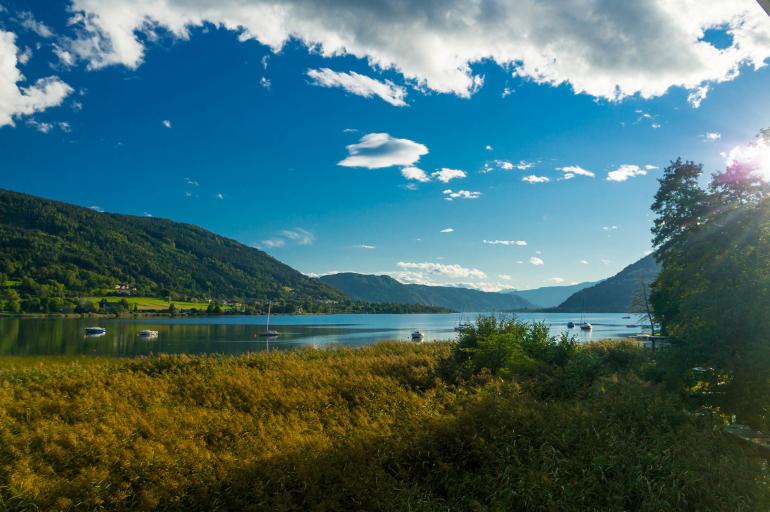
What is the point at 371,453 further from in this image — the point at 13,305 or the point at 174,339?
the point at 13,305

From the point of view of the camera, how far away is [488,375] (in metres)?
13.0

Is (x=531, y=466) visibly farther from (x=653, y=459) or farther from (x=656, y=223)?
(x=656, y=223)

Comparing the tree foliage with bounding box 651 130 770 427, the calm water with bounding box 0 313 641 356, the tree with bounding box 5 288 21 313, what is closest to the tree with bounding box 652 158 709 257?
the calm water with bounding box 0 313 641 356

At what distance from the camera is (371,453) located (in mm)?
7012

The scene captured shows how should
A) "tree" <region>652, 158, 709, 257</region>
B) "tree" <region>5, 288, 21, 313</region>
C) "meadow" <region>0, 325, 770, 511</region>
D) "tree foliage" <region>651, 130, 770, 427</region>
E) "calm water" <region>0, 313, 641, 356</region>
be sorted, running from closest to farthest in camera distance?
"meadow" <region>0, 325, 770, 511</region>
"tree foliage" <region>651, 130, 770, 427</region>
"tree" <region>652, 158, 709, 257</region>
"calm water" <region>0, 313, 641, 356</region>
"tree" <region>5, 288, 21, 313</region>

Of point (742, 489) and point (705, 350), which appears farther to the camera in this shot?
point (705, 350)

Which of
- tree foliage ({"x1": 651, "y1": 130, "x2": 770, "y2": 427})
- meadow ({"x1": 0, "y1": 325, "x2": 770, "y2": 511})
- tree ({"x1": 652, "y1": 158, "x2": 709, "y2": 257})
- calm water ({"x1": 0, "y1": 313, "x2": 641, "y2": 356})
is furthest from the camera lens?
calm water ({"x1": 0, "y1": 313, "x2": 641, "y2": 356})

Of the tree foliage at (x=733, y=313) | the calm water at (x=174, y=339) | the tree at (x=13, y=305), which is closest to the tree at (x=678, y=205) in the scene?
the calm water at (x=174, y=339)

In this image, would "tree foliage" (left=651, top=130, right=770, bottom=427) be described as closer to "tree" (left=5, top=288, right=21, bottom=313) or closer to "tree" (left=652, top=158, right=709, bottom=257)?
"tree" (left=652, top=158, right=709, bottom=257)

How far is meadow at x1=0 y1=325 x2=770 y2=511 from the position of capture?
591 centimetres

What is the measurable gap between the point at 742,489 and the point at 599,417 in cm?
244

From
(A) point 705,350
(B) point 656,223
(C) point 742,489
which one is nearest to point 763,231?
(A) point 705,350

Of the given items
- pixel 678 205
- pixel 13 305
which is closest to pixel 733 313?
pixel 678 205

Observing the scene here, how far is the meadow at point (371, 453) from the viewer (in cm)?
591
